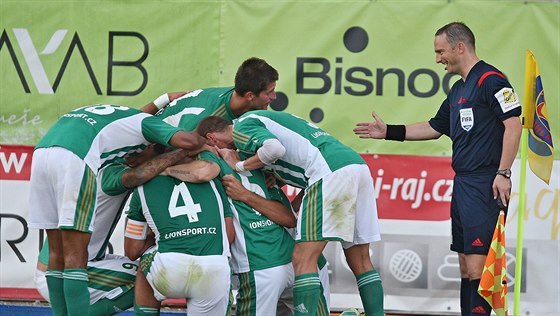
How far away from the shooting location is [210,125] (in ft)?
20.7

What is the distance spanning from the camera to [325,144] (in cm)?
620

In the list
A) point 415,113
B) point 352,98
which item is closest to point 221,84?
point 352,98

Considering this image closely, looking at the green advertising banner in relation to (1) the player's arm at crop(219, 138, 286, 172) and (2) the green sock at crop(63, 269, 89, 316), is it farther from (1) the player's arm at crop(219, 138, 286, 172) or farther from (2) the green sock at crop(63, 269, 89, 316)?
(2) the green sock at crop(63, 269, 89, 316)

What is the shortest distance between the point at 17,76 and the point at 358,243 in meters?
3.39

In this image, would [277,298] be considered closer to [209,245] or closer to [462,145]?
[209,245]

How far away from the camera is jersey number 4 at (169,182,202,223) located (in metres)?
5.87

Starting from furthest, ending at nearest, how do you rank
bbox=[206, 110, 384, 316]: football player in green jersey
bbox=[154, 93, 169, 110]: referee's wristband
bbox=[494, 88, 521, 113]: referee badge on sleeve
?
bbox=[154, 93, 169, 110]: referee's wristband, bbox=[494, 88, 521, 113]: referee badge on sleeve, bbox=[206, 110, 384, 316]: football player in green jersey

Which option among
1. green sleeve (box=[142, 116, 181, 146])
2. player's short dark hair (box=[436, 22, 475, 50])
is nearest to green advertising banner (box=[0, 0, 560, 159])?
player's short dark hair (box=[436, 22, 475, 50])

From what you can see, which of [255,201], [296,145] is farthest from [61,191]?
[296,145]

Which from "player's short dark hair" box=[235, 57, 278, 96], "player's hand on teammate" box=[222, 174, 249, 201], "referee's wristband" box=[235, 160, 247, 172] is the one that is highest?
"player's short dark hair" box=[235, 57, 278, 96]

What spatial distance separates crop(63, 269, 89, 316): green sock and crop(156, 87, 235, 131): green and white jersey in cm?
124

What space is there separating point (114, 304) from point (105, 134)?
40.8 inches

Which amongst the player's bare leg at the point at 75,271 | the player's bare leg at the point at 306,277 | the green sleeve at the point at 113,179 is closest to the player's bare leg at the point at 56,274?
the player's bare leg at the point at 75,271

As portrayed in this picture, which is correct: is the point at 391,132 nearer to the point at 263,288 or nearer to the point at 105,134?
the point at 263,288
